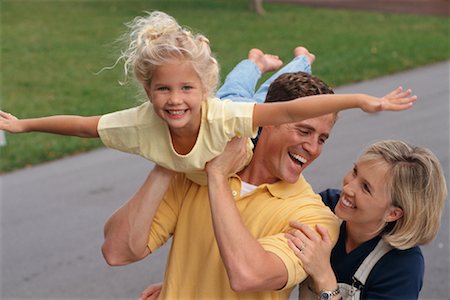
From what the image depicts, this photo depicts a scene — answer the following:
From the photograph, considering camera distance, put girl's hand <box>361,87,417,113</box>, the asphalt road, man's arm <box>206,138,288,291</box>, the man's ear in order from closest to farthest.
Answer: girl's hand <box>361,87,417,113</box>, man's arm <box>206,138,288,291</box>, the man's ear, the asphalt road

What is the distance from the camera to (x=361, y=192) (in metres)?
2.62

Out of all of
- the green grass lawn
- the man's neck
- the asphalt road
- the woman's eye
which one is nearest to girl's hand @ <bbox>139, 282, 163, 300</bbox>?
the man's neck

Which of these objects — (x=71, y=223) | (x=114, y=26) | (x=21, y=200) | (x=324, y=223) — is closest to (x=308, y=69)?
(x=324, y=223)

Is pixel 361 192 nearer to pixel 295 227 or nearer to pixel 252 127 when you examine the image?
pixel 295 227

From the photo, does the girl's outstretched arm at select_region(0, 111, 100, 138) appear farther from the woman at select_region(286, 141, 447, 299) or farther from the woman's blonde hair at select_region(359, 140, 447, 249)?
the woman's blonde hair at select_region(359, 140, 447, 249)

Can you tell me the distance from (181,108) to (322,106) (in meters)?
0.42

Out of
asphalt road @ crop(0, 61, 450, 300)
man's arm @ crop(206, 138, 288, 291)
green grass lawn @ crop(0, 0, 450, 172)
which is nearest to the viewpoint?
man's arm @ crop(206, 138, 288, 291)

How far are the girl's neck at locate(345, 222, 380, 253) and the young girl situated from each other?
1.32 feet

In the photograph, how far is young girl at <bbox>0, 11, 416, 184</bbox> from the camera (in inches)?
99.9

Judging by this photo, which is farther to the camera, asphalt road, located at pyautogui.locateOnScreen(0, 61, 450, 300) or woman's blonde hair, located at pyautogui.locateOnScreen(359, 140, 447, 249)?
asphalt road, located at pyautogui.locateOnScreen(0, 61, 450, 300)

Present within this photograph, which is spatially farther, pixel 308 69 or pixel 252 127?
pixel 308 69

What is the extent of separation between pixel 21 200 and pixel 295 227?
5.28 metres

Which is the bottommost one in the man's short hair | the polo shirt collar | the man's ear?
the man's ear

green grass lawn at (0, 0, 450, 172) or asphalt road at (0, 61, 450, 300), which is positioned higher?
green grass lawn at (0, 0, 450, 172)
